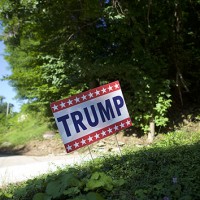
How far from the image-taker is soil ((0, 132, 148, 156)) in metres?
8.55

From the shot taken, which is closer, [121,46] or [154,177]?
[154,177]

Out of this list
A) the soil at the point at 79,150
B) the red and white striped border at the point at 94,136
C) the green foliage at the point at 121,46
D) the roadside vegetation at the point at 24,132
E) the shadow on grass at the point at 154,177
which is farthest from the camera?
the roadside vegetation at the point at 24,132

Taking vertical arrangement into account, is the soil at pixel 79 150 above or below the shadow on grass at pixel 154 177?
below

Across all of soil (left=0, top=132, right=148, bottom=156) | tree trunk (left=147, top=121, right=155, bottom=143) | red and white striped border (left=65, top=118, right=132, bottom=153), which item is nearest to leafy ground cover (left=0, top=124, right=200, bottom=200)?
red and white striped border (left=65, top=118, right=132, bottom=153)

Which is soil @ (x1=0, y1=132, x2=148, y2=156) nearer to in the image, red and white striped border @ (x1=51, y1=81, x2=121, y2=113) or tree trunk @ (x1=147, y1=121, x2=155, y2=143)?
tree trunk @ (x1=147, y1=121, x2=155, y2=143)

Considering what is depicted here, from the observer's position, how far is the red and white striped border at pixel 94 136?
164 inches

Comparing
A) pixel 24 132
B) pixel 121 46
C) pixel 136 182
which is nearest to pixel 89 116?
pixel 136 182

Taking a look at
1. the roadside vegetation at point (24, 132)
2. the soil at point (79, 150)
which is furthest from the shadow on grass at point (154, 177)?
the roadside vegetation at point (24, 132)

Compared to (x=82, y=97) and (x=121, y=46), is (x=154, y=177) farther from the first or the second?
(x=121, y=46)

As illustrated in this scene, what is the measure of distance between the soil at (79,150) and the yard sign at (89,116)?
7.96ft

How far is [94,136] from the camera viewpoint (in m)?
4.34

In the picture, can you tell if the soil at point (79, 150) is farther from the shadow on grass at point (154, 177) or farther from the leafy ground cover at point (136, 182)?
the leafy ground cover at point (136, 182)

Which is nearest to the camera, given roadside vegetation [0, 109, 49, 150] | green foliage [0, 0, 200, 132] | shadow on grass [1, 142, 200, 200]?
shadow on grass [1, 142, 200, 200]

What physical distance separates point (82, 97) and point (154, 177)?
5.97 ft
